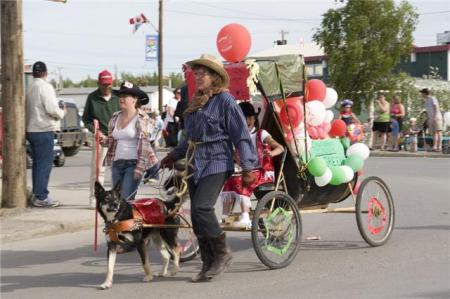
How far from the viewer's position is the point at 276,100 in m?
8.48

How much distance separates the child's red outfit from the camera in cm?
830

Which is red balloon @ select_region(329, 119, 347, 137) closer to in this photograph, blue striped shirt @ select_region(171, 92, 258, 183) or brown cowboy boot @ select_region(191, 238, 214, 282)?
blue striped shirt @ select_region(171, 92, 258, 183)

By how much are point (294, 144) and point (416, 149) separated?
18.1 metres

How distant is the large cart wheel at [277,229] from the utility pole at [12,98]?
5313 mm

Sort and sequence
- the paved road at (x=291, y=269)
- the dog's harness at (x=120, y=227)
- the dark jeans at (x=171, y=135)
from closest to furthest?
the paved road at (x=291, y=269) < the dog's harness at (x=120, y=227) < the dark jeans at (x=171, y=135)

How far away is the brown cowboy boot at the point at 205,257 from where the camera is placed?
751 cm

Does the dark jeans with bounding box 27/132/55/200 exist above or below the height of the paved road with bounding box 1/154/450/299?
above

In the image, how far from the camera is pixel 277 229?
805 centimetres

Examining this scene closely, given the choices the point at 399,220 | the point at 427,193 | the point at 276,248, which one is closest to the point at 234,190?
the point at 276,248

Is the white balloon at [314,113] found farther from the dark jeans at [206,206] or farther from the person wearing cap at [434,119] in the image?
the person wearing cap at [434,119]

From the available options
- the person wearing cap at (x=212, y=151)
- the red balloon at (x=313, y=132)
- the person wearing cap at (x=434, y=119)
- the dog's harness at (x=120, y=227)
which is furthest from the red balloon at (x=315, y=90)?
the person wearing cap at (x=434, y=119)

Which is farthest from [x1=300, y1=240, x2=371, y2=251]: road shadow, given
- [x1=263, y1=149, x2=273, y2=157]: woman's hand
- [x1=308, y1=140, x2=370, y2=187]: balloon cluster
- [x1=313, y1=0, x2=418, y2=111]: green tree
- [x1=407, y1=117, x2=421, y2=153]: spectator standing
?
[x1=313, y1=0, x2=418, y2=111]: green tree

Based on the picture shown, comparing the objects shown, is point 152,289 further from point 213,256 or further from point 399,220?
point 399,220

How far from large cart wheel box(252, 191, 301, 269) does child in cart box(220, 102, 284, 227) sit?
0.24 m
